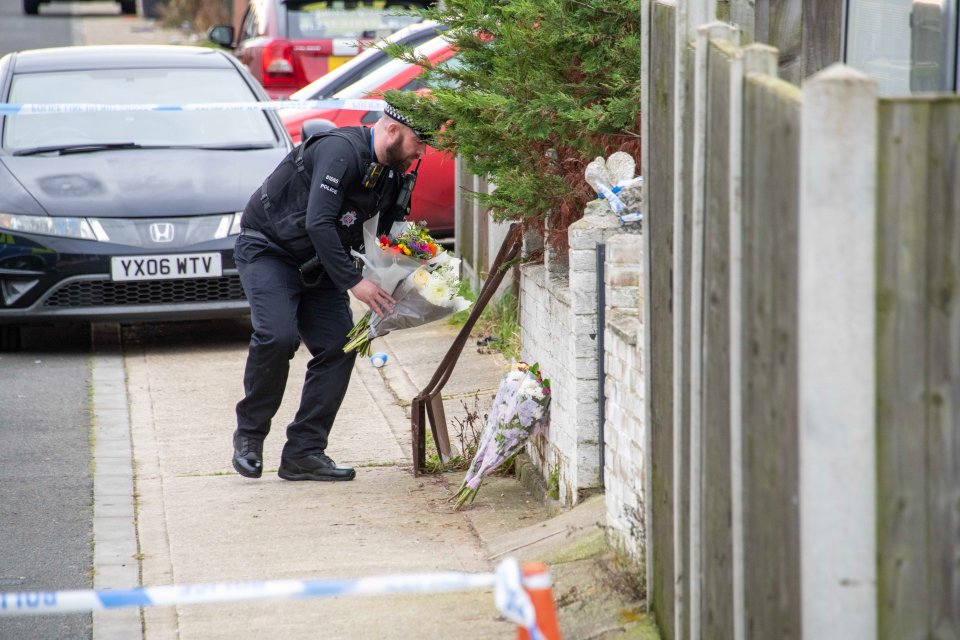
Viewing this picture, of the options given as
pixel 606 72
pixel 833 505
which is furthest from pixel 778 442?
pixel 606 72

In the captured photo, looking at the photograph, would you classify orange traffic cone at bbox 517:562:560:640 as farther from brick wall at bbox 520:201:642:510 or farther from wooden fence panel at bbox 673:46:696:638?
brick wall at bbox 520:201:642:510

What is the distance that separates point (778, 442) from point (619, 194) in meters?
2.33

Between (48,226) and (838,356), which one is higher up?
(838,356)

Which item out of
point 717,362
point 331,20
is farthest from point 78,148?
point 717,362

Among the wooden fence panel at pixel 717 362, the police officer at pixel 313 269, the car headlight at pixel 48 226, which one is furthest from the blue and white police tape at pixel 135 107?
the wooden fence panel at pixel 717 362

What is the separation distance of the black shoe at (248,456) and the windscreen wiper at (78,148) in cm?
347

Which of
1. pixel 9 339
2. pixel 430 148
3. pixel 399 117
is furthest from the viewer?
pixel 430 148

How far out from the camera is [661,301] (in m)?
3.51

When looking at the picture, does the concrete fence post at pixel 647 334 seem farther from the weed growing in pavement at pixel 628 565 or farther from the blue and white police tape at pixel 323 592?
the blue and white police tape at pixel 323 592

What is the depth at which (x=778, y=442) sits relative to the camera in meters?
2.43

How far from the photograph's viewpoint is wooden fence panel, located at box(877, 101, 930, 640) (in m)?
2.16

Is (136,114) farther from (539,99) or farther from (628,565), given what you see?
(628,565)

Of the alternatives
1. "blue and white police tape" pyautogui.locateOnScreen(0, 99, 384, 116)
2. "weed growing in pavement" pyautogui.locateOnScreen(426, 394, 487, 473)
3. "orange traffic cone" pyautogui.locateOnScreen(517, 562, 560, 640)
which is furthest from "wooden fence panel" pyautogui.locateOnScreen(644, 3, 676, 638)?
"blue and white police tape" pyautogui.locateOnScreen(0, 99, 384, 116)

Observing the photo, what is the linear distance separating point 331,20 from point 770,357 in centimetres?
1139
